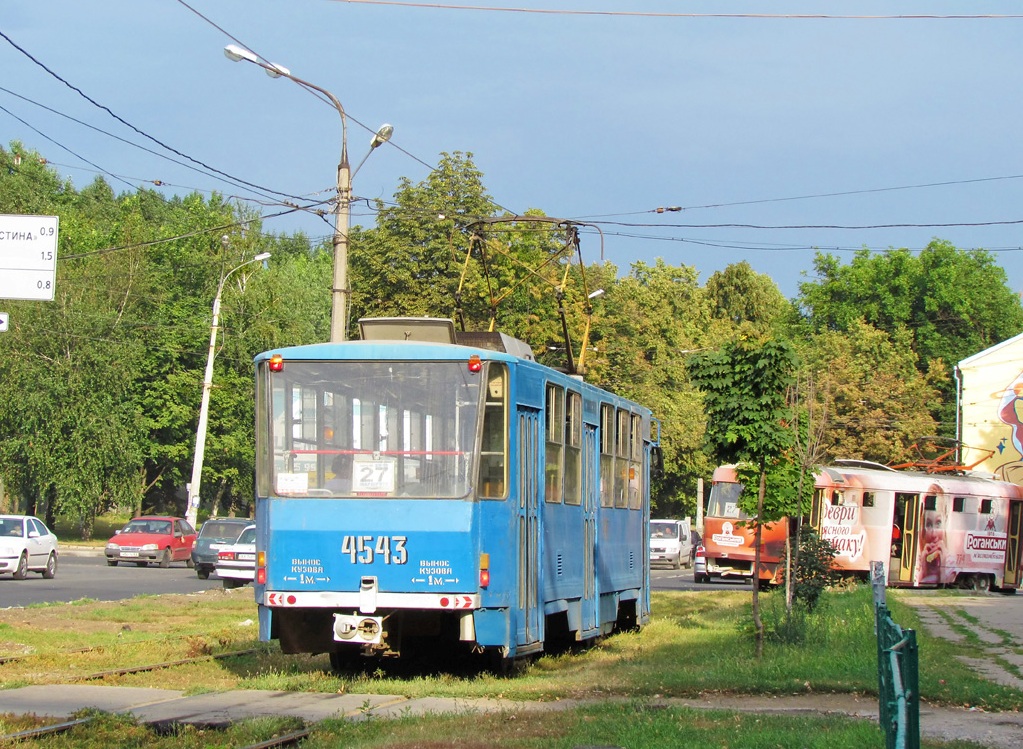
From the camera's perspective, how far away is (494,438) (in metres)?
12.6

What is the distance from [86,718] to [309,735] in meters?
1.62

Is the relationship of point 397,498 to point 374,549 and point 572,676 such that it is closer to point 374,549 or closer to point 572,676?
point 374,549

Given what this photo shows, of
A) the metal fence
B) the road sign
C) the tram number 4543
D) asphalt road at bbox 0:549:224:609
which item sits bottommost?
asphalt road at bbox 0:549:224:609

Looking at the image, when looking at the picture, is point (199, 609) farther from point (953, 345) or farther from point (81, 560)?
point (953, 345)

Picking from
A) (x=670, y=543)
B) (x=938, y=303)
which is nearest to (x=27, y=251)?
(x=670, y=543)

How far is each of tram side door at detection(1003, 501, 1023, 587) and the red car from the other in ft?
78.4

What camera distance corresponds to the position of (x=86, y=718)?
9695 mm

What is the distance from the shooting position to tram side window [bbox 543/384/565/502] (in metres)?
Answer: 14.0

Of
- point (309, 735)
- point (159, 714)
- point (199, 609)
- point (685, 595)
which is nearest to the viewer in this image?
point (309, 735)

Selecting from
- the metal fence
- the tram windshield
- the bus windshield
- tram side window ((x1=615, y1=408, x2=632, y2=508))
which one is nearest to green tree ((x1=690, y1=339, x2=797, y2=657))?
tram side window ((x1=615, y1=408, x2=632, y2=508))

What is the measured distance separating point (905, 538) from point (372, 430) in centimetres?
2647

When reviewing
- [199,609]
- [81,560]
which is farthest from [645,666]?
[81,560]

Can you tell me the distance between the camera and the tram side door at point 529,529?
1292 centimetres

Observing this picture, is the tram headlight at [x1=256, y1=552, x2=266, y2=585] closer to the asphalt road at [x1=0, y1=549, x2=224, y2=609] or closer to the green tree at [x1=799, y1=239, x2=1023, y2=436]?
the asphalt road at [x1=0, y1=549, x2=224, y2=609]
